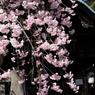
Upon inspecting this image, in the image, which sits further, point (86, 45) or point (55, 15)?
point (86, 45)

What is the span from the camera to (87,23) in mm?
12156

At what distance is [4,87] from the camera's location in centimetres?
550

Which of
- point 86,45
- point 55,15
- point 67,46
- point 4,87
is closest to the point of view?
point 4,87

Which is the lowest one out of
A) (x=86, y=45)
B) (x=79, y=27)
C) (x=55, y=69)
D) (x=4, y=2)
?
(x=55, y=69)

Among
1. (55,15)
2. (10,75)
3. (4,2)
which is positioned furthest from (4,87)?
(55,15)

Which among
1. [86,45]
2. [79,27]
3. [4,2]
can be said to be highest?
[4,2]

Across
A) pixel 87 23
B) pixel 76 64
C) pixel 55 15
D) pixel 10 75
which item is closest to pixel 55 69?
pixel 76 64

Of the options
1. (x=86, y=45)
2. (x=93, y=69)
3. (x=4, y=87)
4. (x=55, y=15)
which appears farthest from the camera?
(x=86, y=45)

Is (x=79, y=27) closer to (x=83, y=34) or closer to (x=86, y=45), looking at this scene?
(x=83, y=34)

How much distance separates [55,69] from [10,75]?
22.1 ft

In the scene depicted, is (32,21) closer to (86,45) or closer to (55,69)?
(55,69)

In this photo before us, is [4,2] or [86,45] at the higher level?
[4,2]

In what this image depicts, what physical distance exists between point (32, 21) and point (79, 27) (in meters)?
6.85

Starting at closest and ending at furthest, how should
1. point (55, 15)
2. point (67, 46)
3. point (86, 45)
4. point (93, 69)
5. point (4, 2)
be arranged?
point (4, 2), point (55, 15), point (67, 46), point (93, 69), point (86, 45)
